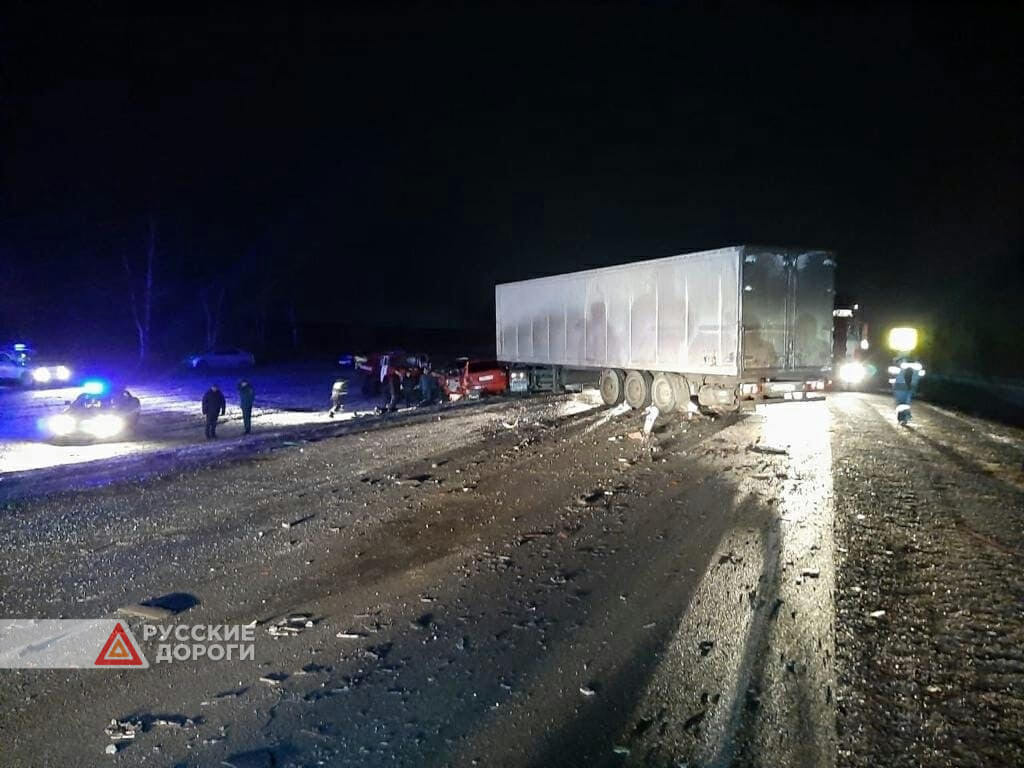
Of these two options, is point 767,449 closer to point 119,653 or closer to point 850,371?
point 850,371

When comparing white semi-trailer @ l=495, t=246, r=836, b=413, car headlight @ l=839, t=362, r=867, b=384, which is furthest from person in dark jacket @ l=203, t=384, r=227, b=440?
car headlight @ l=839, t=362, r=867, b=384

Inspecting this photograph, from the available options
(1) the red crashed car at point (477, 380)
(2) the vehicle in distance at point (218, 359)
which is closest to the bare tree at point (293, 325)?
(2) the vehicle in distance at point (218, 359)

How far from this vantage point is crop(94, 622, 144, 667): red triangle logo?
5.25 meters

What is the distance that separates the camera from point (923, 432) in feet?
48.1

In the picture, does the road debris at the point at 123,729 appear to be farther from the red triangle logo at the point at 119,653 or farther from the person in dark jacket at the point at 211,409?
the person in dark jacket at the point at 211,409

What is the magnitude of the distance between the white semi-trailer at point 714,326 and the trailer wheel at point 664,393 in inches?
0.9

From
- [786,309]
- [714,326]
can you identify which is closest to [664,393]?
[714,326]

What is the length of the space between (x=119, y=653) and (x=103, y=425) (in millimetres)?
15574

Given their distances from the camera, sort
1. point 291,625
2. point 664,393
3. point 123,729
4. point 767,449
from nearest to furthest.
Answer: point 123,729 → point 291,625 → point 767,449 → point 664,393

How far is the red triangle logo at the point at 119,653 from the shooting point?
525cm

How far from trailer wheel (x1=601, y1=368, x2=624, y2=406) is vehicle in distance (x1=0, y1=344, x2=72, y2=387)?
3064 cm

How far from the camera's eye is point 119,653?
5398mm

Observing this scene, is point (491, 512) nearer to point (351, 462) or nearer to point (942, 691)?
point (351, 462)

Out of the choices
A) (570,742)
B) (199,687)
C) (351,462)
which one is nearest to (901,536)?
(570,742)
